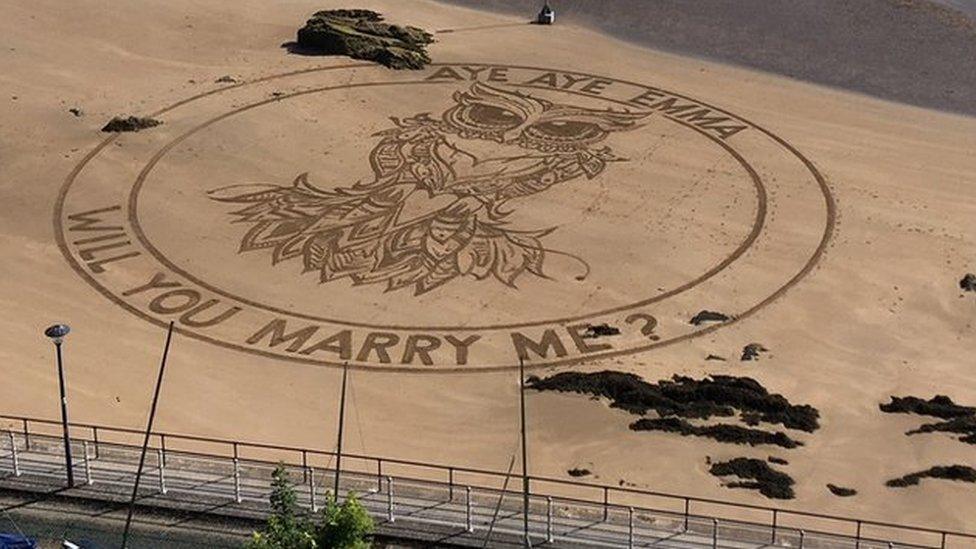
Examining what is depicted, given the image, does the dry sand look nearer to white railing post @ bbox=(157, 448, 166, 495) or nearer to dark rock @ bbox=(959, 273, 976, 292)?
dark rock @ bbox=(959, 273, 976, 292)

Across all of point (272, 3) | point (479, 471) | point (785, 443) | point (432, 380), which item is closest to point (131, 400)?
point (432, 380)

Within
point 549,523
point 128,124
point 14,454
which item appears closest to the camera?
point 549,523

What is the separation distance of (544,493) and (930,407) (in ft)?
38.8

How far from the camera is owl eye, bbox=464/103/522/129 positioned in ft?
193

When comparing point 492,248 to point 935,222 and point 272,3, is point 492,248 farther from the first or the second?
point 272,3

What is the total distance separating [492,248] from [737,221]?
901 cm

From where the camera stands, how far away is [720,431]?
3828 centimetres

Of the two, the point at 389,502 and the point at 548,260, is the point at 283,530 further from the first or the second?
the point at 548,260

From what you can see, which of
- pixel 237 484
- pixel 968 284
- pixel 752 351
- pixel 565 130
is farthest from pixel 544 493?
pixel 565 130

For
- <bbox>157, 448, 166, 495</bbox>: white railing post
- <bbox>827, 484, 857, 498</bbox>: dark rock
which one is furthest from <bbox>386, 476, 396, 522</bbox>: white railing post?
<bbox>827, 484, 857, 498</bbox>: dark rock

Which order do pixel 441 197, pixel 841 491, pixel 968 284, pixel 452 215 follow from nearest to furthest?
1. pixel 841 491
2. pixel 968 284
3. pixel 452 215
4. pixel 441 197

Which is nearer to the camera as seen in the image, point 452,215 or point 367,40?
point 452,215

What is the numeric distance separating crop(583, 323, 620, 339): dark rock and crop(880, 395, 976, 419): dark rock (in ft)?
27.6

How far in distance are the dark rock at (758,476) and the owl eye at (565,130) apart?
76.7 ft
